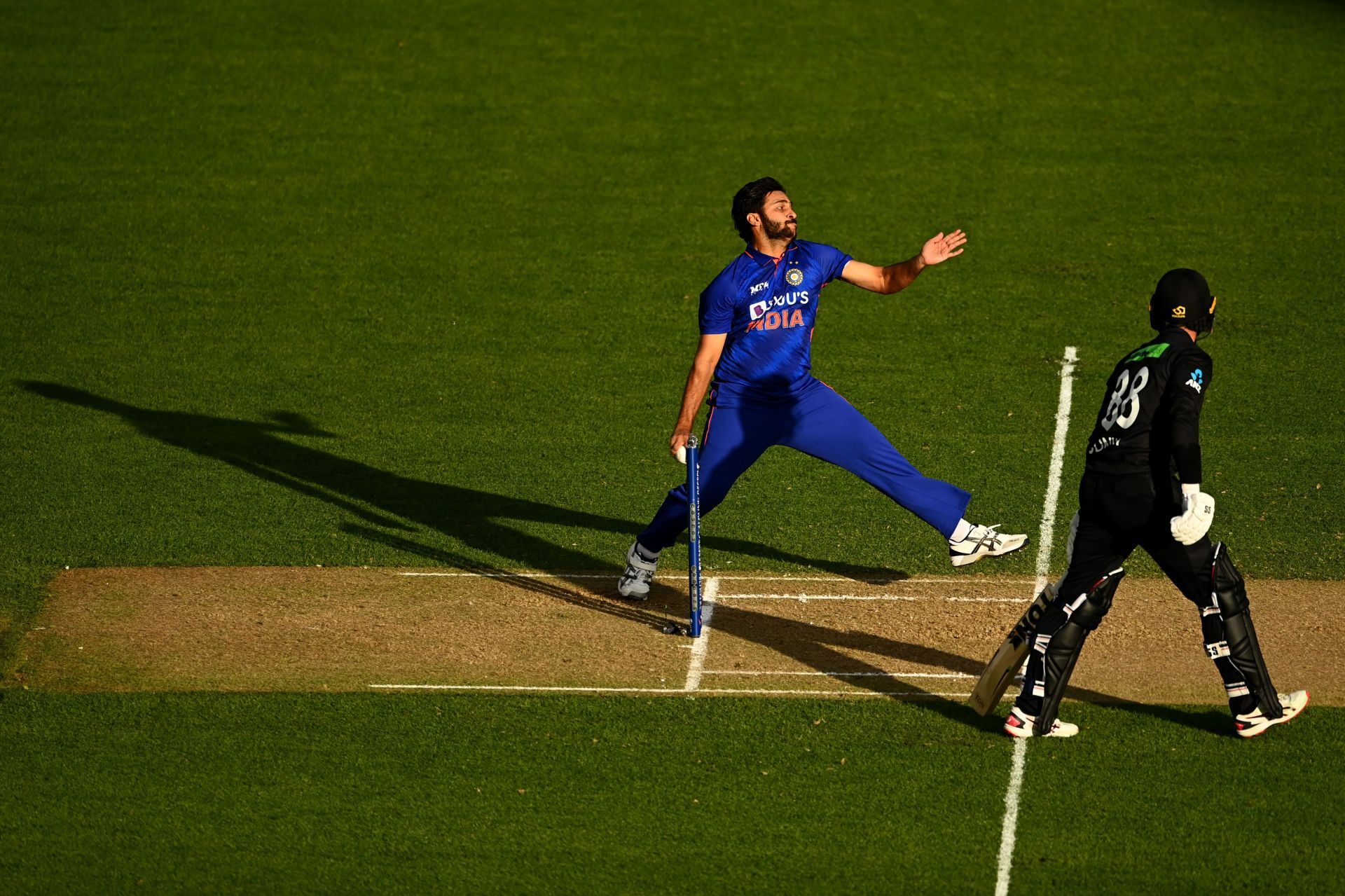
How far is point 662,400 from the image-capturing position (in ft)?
43.0

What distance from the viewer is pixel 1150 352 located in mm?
7180

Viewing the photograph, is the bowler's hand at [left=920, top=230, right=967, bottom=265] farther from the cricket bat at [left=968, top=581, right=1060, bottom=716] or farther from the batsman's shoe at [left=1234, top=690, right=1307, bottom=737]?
the batsman's shoe at [left=1234, top=690, right=1307, bottom=737]

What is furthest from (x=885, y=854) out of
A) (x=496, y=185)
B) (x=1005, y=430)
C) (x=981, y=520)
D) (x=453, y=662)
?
(x=496, y=185)

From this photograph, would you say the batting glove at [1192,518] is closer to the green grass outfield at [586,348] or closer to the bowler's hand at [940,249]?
the green grass outfield at [586,348]

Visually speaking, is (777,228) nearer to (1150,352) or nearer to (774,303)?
(774,303)

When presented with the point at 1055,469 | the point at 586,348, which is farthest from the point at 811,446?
the point at 586,348

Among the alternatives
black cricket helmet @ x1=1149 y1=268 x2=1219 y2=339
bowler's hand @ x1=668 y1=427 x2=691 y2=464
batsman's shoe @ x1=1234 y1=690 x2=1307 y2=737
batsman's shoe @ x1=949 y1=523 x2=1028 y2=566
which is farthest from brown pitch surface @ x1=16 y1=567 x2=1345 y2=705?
black cricket helmet @ x1=1149 y1=268 x2=1219 y2=339

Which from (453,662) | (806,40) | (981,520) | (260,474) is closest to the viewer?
(453,662)

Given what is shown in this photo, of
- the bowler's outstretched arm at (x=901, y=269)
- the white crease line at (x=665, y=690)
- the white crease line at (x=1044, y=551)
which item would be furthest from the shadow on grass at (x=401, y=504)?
the bowler's outstretched arm at (x=901, y=269)

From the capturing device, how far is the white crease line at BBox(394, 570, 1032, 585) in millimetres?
9602

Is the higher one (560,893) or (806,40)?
(806,40)

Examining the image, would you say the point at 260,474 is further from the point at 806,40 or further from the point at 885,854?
the point at 806,40

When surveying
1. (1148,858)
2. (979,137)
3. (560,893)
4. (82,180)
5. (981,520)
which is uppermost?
(979,137)

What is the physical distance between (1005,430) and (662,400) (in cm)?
282
